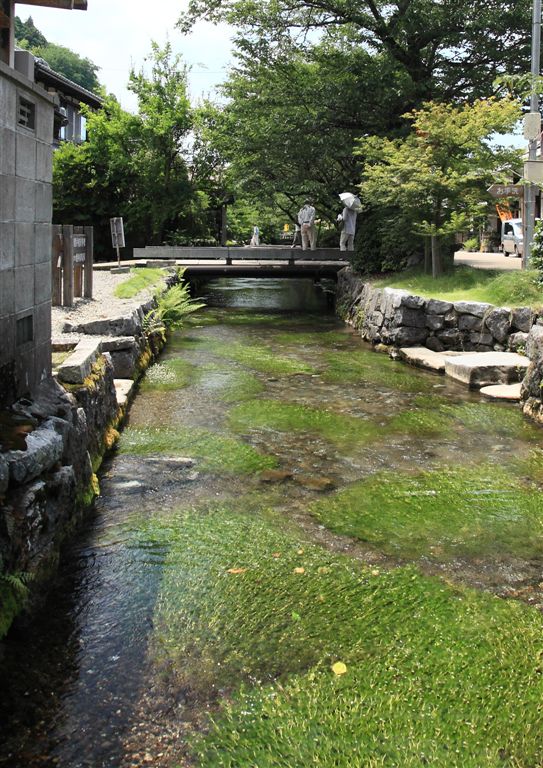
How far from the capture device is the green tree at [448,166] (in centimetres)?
1692

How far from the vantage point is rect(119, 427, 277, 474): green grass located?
25.9 feet

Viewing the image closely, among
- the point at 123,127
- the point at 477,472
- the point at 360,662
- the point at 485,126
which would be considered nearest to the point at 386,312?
the point at 485,126

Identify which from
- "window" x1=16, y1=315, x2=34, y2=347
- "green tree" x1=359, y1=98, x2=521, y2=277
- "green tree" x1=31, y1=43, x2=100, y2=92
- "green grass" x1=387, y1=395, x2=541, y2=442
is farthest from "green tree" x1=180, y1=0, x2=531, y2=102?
"green tree" x1=31, y1=43, x2=100, y2=92

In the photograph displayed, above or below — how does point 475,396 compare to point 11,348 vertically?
below

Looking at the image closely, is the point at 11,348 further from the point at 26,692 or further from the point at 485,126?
the point at 485,126

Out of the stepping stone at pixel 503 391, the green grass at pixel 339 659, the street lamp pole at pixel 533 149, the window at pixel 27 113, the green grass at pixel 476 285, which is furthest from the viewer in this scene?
the street lamp pole at pixel 533 149

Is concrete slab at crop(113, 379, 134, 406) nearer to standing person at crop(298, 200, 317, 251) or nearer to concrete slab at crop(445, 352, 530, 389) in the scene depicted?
concrete slab at crop(445, 352, 530, 389)

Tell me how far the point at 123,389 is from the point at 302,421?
2.39m

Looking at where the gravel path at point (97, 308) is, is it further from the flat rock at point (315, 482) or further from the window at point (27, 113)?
the flat rock at point (315, 482)

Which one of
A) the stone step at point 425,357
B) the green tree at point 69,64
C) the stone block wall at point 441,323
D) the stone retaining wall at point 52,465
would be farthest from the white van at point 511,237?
the green tree at point 69,64

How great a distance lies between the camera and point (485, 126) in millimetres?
16953

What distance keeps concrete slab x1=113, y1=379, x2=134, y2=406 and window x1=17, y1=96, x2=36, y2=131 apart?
13.0 ft

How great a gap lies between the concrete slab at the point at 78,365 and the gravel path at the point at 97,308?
2.53ft

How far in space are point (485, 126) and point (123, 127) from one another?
1886 centimetres
